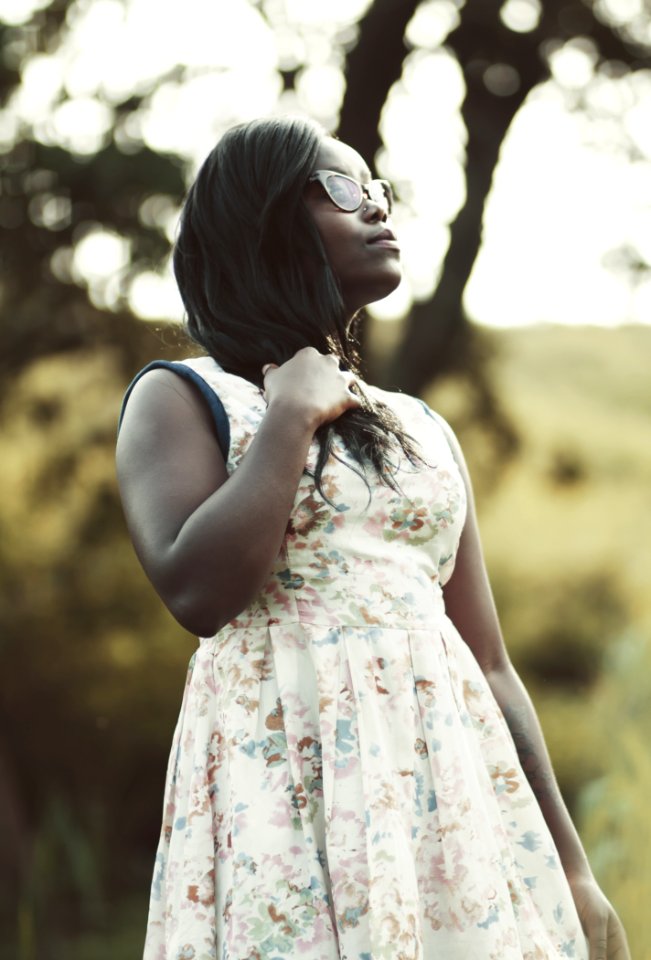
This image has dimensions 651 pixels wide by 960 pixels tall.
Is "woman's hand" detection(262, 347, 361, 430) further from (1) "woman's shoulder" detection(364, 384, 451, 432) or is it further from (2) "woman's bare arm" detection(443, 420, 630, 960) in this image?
(2) "woman's bare arm" detection(443, 420, 630, 960)

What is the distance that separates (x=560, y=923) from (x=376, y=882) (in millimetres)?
333

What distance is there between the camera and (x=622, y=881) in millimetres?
3535

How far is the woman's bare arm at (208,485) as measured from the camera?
139 centimetres

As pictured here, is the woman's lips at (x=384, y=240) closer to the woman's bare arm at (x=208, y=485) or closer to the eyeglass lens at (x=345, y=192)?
the eyeglass lens at (x=345, y=192)

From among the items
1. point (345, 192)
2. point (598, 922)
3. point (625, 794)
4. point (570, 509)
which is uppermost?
point (345, 192)

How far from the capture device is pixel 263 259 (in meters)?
1.67

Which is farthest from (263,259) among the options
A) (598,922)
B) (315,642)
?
(598,922)

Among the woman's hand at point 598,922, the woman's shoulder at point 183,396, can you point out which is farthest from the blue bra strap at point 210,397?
the woman's hand at point 598,922

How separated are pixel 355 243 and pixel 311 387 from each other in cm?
25

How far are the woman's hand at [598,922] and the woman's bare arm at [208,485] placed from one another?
610 mm

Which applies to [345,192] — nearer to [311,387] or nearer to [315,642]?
[311,387]

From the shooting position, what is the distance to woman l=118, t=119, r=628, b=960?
4.54 ft

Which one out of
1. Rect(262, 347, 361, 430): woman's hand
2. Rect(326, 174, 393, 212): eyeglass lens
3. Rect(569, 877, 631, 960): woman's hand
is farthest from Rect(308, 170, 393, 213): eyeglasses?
Rect(569, 877, 631, 960): woman's hand

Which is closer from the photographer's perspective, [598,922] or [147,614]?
[598,922]
